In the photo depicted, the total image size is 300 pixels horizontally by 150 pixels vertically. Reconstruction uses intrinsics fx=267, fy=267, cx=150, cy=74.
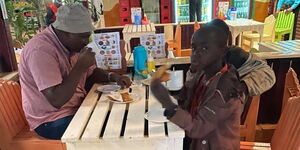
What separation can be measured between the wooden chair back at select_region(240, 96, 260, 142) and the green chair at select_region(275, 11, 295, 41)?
13.4 feet

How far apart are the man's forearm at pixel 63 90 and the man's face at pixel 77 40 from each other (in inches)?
7.3

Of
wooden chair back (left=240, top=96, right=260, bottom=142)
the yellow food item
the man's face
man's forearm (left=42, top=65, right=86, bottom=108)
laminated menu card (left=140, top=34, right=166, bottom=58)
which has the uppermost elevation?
the man's face

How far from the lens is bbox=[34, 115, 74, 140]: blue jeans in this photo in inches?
60.7

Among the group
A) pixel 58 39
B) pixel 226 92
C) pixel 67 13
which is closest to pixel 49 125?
pixel 58 39

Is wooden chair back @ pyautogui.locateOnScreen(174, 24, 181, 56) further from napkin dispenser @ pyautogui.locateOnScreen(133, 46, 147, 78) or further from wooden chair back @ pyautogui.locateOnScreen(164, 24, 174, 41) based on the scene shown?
napkin dispenser @ pyautogui.locateOnScreen(133, 46, 147, 78)

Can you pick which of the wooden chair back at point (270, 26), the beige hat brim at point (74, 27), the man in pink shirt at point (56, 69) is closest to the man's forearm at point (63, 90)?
the man in pink shirt at point (56, 69)

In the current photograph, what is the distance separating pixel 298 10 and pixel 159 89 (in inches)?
200

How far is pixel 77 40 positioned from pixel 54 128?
525 millimetres

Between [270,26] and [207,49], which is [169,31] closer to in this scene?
[270,26]

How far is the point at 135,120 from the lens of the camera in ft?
4.27

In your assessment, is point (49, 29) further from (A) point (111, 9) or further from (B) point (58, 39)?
(A) point (111, 9)

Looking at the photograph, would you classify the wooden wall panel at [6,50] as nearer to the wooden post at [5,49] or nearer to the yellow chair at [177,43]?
the wooden post at [5,49]

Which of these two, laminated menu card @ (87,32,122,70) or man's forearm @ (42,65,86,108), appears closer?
man's forearm @ (42,65,86,108)

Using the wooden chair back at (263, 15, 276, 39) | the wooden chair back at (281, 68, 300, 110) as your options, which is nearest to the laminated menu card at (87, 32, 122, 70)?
the wooden chair back at (281, 68, 300, 110)
